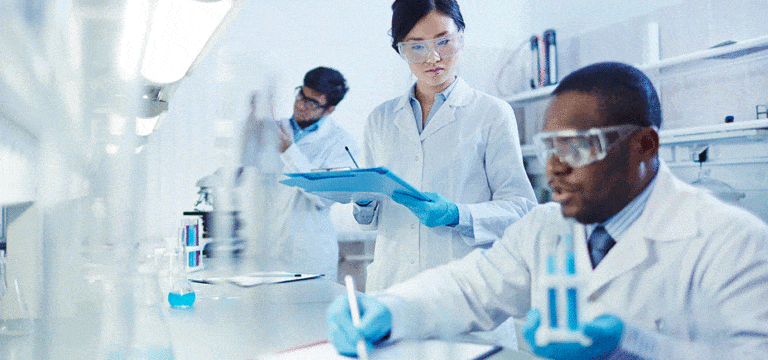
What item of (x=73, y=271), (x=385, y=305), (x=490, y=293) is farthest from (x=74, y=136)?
(x=490, y=293)

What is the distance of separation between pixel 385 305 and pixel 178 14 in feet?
2.01

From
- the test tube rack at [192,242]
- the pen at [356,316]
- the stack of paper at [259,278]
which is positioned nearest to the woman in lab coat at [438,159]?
the pen at [356,316]

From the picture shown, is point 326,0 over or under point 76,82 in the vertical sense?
over

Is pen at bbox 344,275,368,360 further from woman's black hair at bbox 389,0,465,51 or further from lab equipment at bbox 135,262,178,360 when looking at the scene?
woman's black hair at bbox 389,0,465,51

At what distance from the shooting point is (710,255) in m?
0.62

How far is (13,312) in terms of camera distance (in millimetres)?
960

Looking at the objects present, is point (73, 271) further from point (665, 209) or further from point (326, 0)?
point (665, 209)

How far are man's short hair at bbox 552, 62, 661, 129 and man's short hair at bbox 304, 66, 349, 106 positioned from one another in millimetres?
548

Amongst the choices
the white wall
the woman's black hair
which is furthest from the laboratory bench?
the woman's black hair

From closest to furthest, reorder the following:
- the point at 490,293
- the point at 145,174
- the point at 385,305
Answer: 1. the point at 385,305
2. the point at 490,293
3. the point at 145,174

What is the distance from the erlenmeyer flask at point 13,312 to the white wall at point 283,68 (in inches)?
10.8

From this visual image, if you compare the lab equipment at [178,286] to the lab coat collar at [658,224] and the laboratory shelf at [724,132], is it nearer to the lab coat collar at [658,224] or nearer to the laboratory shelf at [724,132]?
the lab coat collar at [658,224]

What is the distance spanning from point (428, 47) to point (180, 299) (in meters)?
0.80

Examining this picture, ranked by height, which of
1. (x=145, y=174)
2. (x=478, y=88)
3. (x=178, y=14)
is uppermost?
(x=178, y=14)
